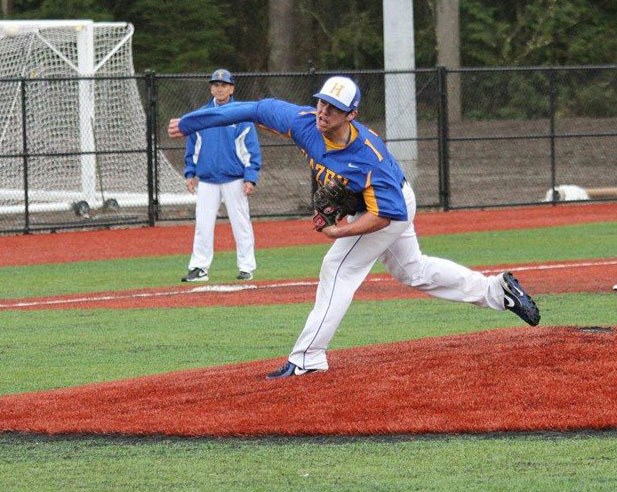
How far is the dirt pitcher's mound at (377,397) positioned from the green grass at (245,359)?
177 millimetres

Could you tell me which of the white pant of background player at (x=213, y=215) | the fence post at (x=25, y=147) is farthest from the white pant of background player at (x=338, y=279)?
the fence post at (x=25, y=147)

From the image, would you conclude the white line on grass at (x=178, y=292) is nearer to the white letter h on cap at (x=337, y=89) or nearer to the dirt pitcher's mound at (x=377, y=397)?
the dirt pitcher's mound at (x=377, y=397)

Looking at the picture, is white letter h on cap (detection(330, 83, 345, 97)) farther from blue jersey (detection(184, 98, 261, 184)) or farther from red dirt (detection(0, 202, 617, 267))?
red dirt (detection(0, 202, 617, 267))

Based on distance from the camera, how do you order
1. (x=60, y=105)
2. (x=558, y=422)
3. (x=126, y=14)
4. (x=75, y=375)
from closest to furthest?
(x=558, y=422), (x=75, y=375), (x=60, y=105), (x=126, y=14)

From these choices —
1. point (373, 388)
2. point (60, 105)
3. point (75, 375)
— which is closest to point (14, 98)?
point (60, 105)

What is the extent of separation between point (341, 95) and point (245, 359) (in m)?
2.57

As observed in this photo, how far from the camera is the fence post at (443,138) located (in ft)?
74.9

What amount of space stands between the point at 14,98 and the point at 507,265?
32.3ft

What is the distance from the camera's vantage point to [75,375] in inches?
352

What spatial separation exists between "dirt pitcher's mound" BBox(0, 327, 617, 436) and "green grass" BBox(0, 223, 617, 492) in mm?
177

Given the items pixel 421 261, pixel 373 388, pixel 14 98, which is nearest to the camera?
pixel 373 388

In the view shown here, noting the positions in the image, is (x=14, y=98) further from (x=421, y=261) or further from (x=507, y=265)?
(x=421, y=261)

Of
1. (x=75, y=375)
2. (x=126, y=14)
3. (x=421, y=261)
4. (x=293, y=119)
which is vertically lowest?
(x=75, y=375)

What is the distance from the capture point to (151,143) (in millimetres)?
21172
